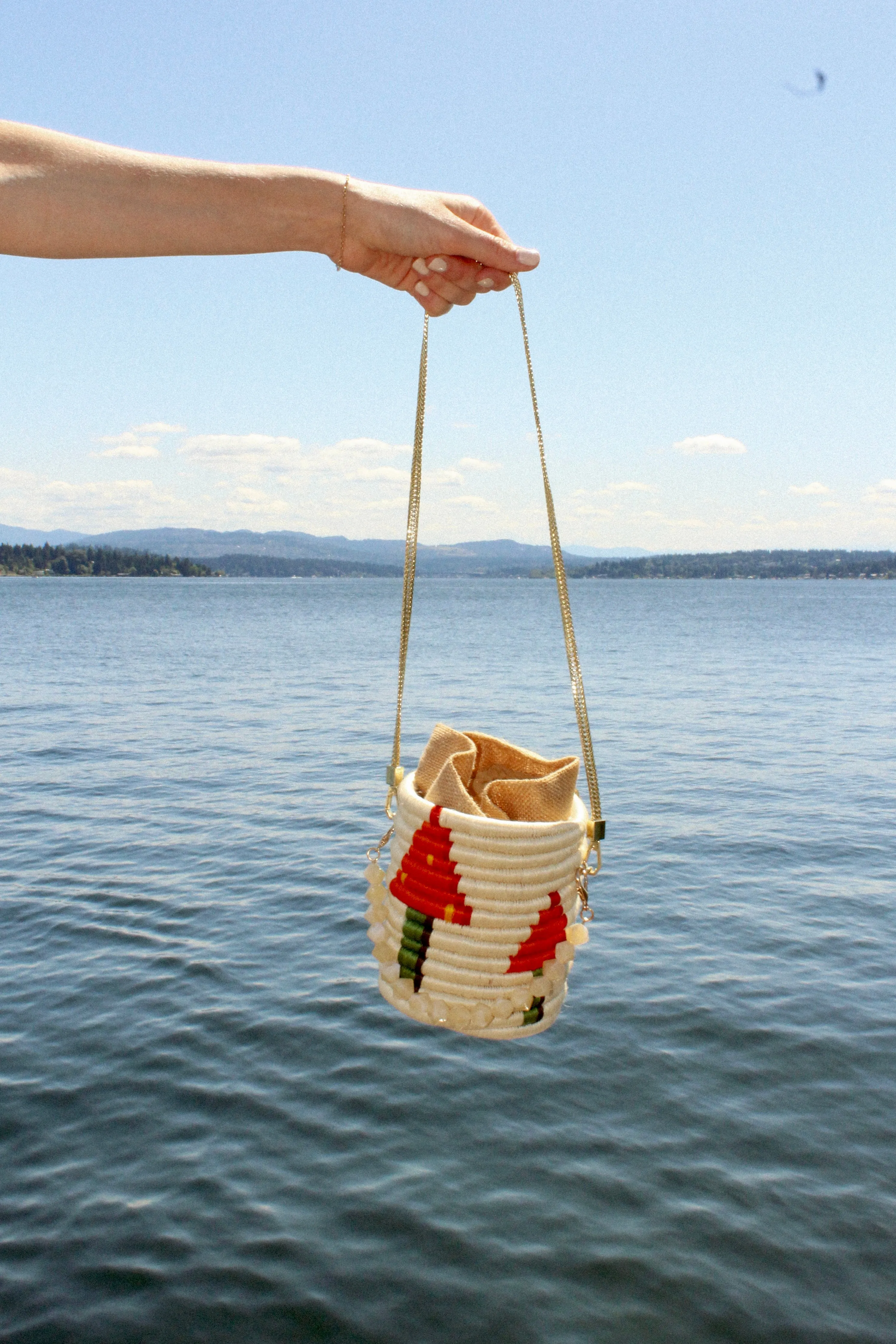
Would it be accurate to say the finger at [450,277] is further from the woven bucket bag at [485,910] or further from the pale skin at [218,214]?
the woven bucket bag at [485,910]

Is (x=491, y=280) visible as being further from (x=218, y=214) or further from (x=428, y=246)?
(x=218, y=214)

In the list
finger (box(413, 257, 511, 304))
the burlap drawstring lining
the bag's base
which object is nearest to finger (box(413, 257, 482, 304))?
finger (box(413, 257, 511, 304))

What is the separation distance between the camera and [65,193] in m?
2.27

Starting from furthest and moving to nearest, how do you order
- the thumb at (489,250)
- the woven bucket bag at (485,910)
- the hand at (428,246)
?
the woven bucket bag at (485,910) → the thumb at (489,250) → the hand at (428,246)

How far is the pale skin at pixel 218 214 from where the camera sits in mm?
2248

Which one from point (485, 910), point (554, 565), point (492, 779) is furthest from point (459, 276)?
point (485, 910)

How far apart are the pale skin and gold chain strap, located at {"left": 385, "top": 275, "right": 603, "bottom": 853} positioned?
0.38m

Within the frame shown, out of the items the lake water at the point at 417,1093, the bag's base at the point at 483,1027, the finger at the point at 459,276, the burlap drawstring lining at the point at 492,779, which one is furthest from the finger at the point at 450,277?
the lake water at the point at 417,1093

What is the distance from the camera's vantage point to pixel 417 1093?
8484 millimetres

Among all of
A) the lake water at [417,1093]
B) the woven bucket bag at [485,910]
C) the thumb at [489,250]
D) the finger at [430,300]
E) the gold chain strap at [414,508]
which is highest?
the thumb at [489,250]

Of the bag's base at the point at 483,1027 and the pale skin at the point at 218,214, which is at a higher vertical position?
the pale skin at the point at 218,214

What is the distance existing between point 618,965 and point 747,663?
45.4 m

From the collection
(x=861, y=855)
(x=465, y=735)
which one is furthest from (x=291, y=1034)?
(x=861, y=855)

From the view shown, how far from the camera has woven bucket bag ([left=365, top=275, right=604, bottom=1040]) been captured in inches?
132
